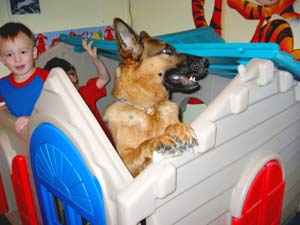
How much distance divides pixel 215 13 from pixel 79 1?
1311 millimetres

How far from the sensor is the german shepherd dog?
59.1 inches

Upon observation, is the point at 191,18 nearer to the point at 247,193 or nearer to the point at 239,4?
the point at 239,4

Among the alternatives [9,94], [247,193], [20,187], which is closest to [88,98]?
[9,94]

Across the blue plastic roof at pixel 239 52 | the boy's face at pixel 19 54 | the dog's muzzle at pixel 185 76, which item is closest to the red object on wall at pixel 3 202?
the boy's face at pixel 19 54

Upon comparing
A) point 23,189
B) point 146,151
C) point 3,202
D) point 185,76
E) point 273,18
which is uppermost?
point 273,18

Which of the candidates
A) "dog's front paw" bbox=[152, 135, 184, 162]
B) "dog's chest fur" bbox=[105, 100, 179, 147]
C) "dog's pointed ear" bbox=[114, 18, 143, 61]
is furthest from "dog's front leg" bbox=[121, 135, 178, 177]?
"dog's pointed ear" bbox=[114, 18, 143, 61]

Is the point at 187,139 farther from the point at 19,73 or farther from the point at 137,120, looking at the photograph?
the point at 19,73

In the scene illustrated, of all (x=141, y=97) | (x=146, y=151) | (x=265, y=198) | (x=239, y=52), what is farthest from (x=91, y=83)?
(x=265, y=198)

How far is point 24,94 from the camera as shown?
182 centimetres

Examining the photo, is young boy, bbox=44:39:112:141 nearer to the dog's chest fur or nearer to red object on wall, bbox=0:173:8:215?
the dog's chest fur

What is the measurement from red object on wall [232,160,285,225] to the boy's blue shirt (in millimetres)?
1416

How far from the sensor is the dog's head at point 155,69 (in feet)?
5.13

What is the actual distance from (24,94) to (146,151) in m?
1.09

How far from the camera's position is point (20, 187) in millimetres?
1664
